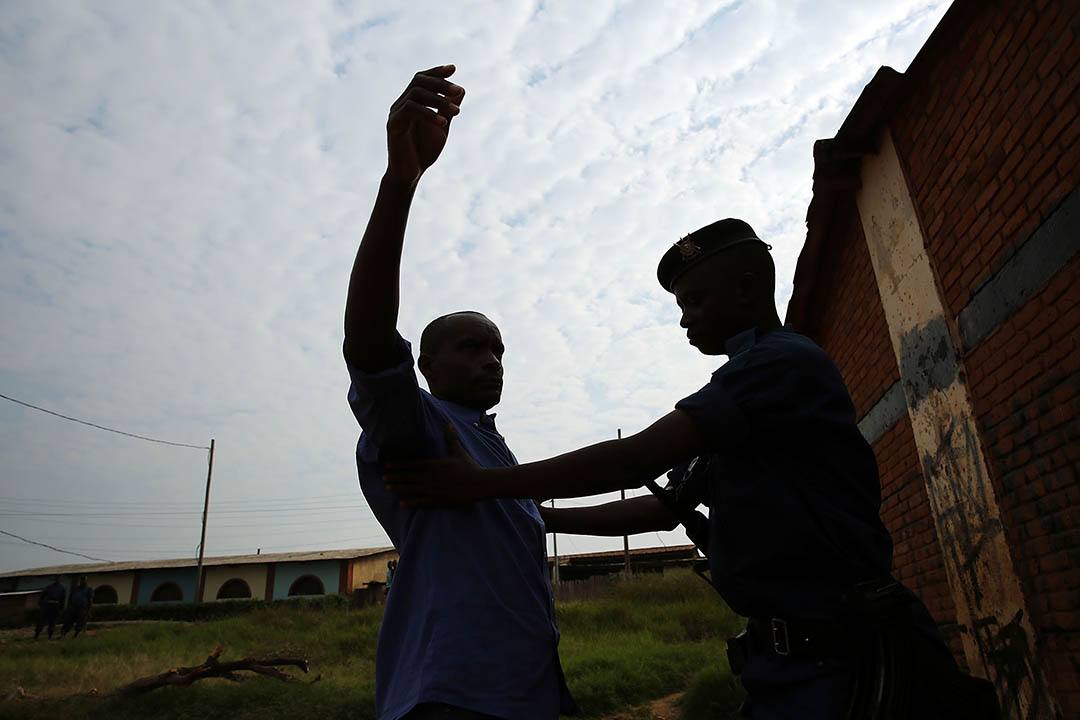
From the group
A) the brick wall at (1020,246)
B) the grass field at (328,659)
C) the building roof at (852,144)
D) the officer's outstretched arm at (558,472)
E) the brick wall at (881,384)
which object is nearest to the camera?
the officer's outstretched arm at (558,472)

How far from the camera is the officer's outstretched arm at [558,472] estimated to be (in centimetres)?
156

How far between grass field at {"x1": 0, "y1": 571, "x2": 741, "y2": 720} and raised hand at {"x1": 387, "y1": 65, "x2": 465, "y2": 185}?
21.0 feet

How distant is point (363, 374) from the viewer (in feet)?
4.72

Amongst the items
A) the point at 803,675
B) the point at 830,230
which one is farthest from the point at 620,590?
the point at 803,675

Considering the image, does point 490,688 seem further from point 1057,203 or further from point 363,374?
point 1057,203

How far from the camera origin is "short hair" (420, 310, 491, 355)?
6.84 feet

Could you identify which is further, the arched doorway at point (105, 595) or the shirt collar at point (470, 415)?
the arched doorway at point (105, 595)

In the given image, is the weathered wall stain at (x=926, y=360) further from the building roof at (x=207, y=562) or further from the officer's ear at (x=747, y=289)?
the building roof at (x=207, y=562)

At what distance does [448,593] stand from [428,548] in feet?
0.43

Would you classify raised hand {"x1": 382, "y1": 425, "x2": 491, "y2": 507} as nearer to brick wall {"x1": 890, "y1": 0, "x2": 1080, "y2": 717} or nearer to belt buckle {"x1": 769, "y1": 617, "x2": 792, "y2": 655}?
belt buckle {"x1": 769, "y1": 617, "x2": 792, "y2": 655}

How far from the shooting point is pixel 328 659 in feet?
40.7

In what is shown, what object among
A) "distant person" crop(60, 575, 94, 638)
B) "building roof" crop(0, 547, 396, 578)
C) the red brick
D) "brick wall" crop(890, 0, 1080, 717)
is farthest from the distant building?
the red brick

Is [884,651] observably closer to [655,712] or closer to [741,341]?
[741,341]

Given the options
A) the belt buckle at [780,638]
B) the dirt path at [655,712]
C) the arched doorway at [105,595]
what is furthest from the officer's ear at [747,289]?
the arched doorway at [105,595]
